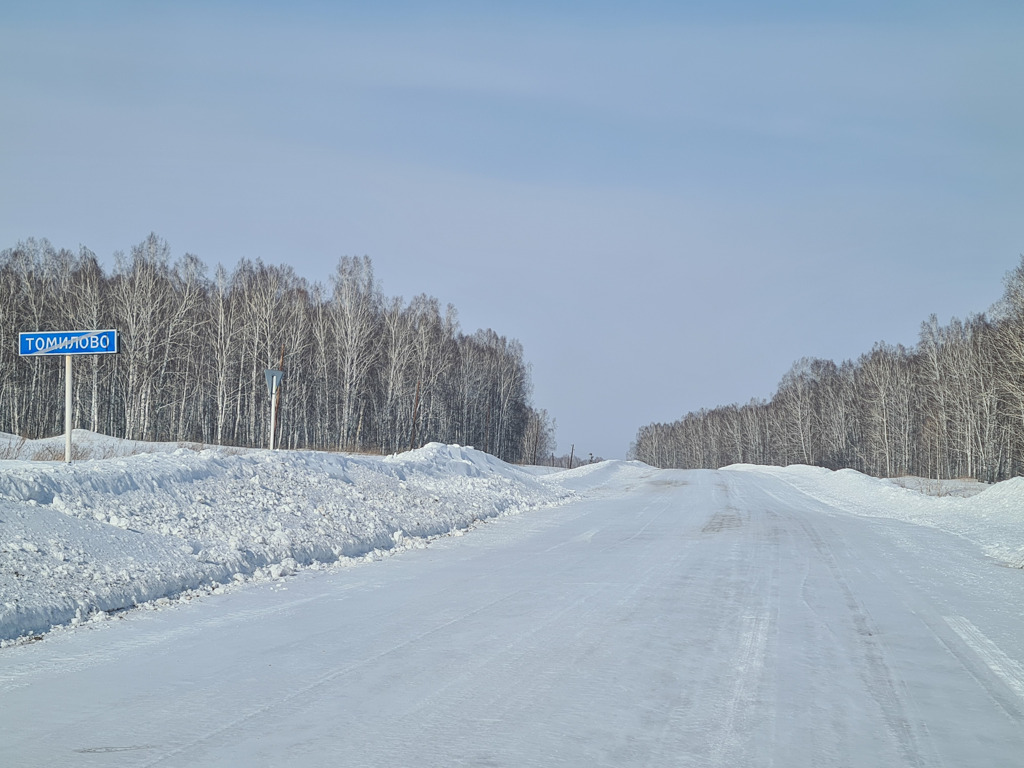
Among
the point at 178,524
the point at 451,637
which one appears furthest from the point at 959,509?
the point at 178,524

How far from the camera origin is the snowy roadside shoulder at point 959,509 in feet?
44.7

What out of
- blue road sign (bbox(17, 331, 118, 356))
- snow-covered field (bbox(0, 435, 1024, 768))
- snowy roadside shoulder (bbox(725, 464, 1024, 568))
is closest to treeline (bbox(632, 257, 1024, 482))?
snowy roadside shoulder (bbox(725, 464, 1024, 568))

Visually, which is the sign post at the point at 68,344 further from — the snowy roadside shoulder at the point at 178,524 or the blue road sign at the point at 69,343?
the snowy roadside shoulder at the point at 178,524

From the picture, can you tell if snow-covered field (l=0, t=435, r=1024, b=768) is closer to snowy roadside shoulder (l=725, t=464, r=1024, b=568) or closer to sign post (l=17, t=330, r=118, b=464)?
snowy roadside shoulder (l=725, t=464, r=1024, b=568)

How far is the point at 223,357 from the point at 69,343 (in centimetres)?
3949

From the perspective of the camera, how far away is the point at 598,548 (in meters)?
12.5

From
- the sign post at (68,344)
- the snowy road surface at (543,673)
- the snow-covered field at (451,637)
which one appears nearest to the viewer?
the snowy road surface at (543,673)

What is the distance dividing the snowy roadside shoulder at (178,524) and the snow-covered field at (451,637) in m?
0.04

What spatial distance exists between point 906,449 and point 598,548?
70.3 m

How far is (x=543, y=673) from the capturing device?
542 cm

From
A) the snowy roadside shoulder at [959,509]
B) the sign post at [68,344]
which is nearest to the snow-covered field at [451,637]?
the snowy roadside shoulder at [959,509]

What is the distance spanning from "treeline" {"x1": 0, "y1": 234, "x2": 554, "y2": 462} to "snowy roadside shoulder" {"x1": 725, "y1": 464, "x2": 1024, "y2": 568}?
23.0m

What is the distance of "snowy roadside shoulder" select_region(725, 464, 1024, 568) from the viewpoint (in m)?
13.6

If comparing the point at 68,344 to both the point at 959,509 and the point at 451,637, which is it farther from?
the point at 959,509
